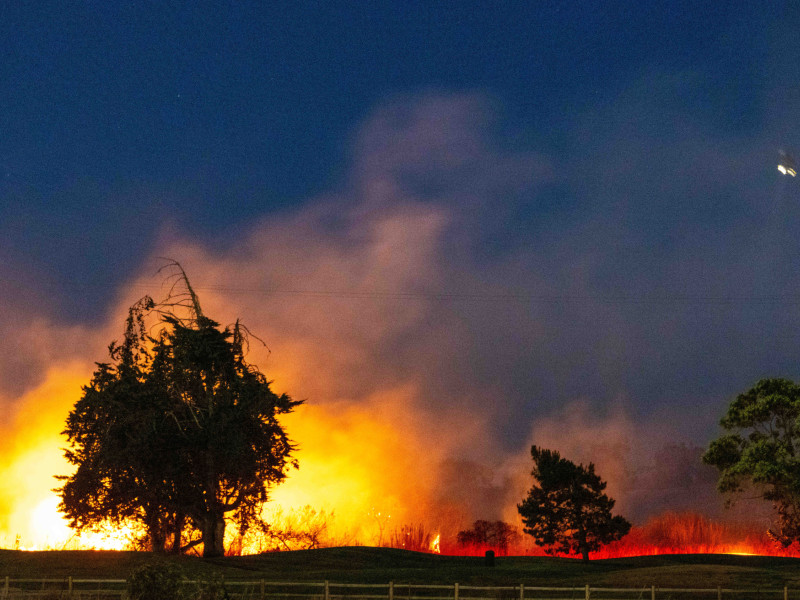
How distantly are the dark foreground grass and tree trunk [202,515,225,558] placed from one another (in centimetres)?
276

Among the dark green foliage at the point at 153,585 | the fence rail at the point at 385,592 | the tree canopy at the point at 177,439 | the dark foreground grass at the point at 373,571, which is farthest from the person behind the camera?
the tree canopy at the point at 177,439

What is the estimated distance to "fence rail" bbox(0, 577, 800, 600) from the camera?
33844mm

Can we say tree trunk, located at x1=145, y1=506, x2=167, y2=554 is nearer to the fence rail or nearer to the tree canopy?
the tree canopy

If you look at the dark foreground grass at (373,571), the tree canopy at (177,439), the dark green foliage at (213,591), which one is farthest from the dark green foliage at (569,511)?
the dark green foliage at (213,591)

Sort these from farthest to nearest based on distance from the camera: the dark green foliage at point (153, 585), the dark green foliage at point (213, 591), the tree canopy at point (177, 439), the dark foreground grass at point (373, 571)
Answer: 1. the tree canopy at point (177, 439)
2. the dark foreground grass at point (373, 571)
3. the dark green foliage at point (213, 591)
4. the dark green foliage at point (153, 585)

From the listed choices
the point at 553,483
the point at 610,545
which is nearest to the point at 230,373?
the point at 553,483

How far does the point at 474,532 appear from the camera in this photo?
79.5 meters

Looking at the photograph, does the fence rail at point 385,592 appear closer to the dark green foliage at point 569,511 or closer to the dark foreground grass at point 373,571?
the dark foreground grass at point 373,571

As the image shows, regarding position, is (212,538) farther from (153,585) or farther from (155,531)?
(153,585)

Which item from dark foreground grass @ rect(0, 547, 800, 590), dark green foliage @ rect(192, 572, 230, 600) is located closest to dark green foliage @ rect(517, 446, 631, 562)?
dark foreground grass @ rect(0, 547, 800, 590)

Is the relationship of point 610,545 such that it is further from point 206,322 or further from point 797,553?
point 206,322

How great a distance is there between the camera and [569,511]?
62.8 m

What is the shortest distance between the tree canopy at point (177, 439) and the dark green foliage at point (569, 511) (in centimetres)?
1747

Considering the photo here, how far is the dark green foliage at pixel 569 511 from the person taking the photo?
6228 cm
